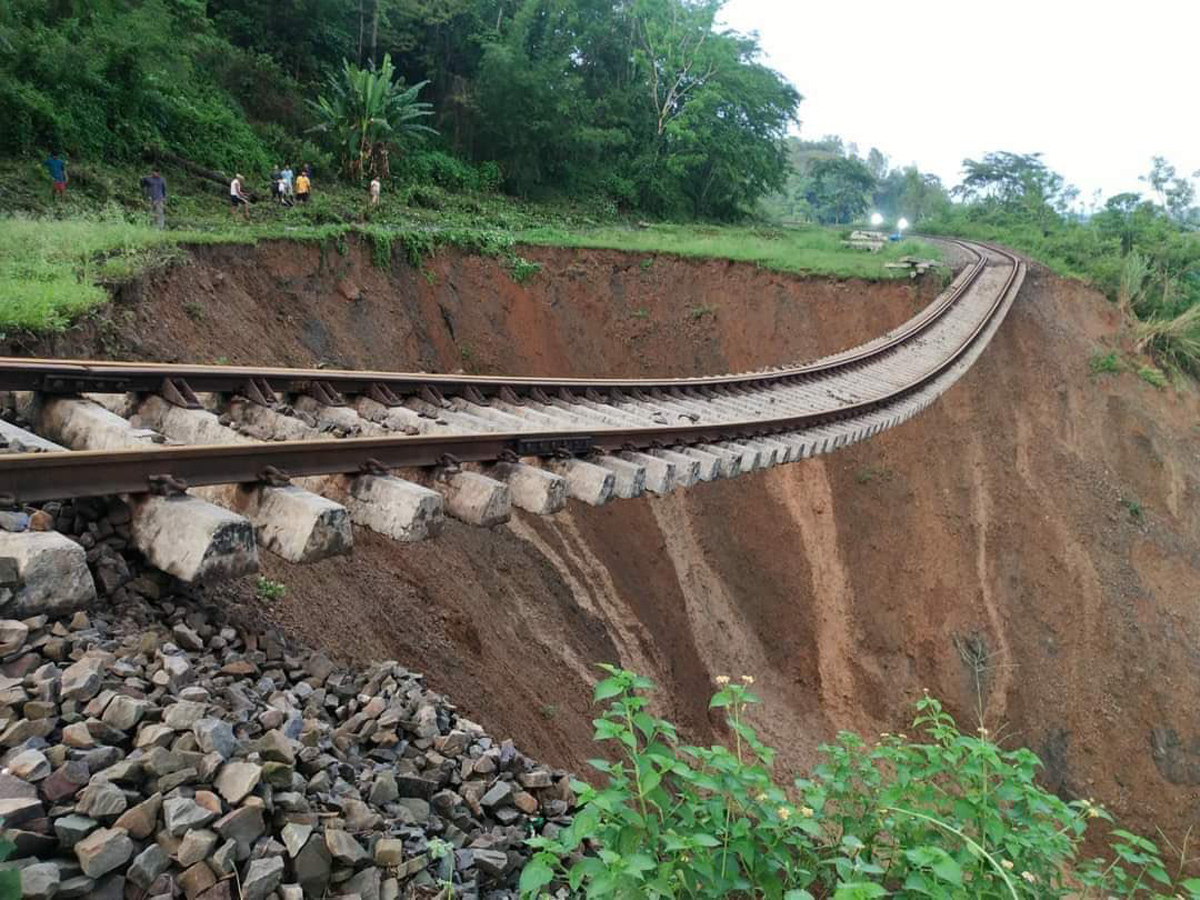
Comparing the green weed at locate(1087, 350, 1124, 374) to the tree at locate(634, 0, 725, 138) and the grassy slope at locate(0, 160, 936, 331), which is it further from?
the tree at locate(634, 0, 725, 138)

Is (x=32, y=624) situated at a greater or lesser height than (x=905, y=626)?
greater

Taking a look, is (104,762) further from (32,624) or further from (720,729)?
(720,729)

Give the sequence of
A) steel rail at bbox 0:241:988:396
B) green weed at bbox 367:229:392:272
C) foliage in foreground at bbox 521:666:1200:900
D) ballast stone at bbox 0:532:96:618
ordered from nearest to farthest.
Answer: foliage in foreground at bbox 521:666:1200:900 → ballast stone at bbox 0:532:96:618 → steel rail at bbox 0:241:988:396 → green weed at bbox 367:229:392:272

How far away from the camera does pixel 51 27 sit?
54.5 ft

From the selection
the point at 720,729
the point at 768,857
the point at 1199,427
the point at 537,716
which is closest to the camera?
the point at 768,857

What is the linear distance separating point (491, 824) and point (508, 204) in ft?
80.1

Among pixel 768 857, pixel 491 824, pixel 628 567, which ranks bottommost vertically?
pixel 628 567

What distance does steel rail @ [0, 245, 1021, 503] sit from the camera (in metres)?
3.24

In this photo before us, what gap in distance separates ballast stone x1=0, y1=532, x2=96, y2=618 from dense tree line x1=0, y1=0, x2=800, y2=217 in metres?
15.4

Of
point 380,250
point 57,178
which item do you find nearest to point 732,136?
point 380,250

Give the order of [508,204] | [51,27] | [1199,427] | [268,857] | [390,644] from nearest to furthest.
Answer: [268,857]
[390,644]
[51,27]
[1199,427]
[508,204]

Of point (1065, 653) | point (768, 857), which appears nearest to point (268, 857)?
point (768, 857)

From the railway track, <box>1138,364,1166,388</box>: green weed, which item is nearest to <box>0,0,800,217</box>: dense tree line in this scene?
the railway track

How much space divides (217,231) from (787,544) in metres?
11.4
